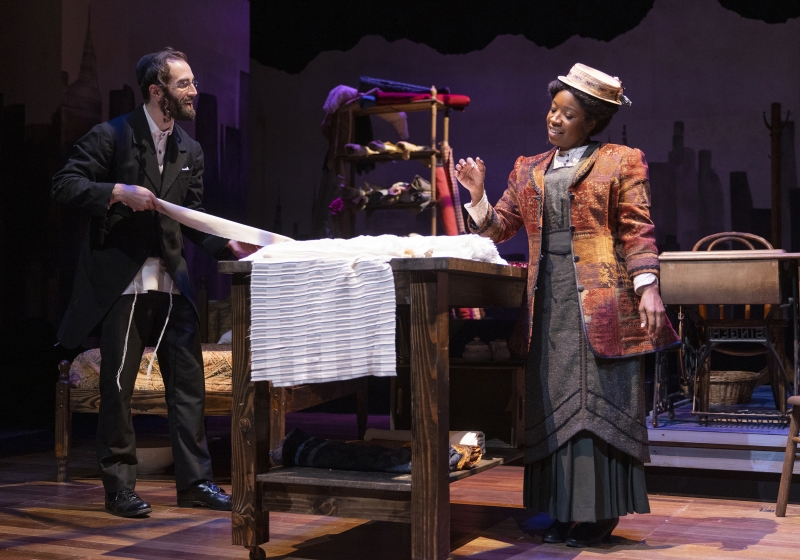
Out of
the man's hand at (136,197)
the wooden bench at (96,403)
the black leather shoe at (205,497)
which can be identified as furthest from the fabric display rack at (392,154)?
the man's hand at (136,197)

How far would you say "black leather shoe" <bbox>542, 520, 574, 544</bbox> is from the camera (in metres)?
2.91

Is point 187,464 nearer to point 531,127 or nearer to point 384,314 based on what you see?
point 384,314

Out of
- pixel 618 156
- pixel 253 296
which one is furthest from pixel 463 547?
pixel 618 156

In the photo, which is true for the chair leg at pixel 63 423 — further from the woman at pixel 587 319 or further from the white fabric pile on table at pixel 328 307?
the woman at pixel 587 319

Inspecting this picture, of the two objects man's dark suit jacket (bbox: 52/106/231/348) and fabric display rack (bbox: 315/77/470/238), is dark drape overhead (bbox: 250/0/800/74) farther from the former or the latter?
man's dark suit jacket (bbox: 52/106/231/348)

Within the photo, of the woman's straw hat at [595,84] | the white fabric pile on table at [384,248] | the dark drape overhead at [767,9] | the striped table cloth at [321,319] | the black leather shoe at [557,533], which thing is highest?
the dark drape overhead at [767,9]

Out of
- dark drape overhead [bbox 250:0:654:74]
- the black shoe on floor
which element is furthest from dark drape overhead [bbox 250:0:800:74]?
the black shoe on floor

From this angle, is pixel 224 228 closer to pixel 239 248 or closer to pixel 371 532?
pixel 239 248

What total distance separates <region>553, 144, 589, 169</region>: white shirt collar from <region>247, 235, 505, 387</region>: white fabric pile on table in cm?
59

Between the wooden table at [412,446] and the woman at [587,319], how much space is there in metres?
0.26

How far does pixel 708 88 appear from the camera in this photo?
7090 millimetres

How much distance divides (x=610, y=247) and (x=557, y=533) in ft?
3.10

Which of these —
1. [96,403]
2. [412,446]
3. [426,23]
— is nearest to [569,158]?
[412,446]

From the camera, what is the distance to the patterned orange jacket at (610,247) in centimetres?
279
